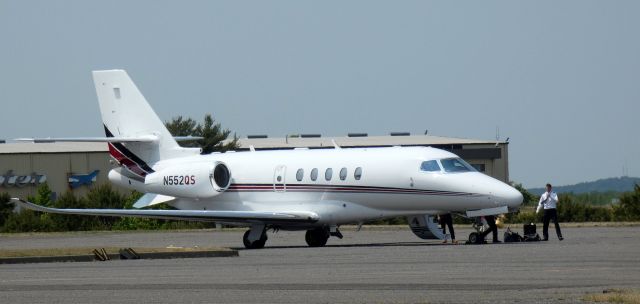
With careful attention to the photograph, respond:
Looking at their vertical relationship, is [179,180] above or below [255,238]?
above

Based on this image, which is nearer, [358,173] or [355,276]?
[355,276]

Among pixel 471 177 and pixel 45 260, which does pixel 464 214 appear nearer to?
pixel 471 177

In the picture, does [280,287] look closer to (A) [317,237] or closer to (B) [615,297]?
(B) [615,297]

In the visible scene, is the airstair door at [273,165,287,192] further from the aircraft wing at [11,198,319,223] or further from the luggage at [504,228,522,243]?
the luggage at [504,228,522,243]

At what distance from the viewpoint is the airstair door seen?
35.3 m

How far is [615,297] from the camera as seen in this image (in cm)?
1471

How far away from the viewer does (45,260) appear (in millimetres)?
25734

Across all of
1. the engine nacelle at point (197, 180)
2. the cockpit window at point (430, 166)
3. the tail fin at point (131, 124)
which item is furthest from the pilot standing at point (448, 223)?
the tail fin at point (131, 124)

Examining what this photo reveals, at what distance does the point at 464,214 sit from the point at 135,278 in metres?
14.0

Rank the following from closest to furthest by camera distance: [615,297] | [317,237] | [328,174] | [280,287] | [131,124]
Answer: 1. [615,297]
2. [280,287]
3. [328,174]
4. [317,237]
5. [131,124]

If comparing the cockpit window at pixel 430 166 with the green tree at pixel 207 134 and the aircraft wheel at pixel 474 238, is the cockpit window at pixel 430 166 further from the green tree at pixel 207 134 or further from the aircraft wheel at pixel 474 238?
the green tree at pixel 207 134

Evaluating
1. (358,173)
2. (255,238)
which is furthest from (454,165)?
(255,238)

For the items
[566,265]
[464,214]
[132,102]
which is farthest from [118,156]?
[566,265]

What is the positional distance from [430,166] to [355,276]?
43.2ft
